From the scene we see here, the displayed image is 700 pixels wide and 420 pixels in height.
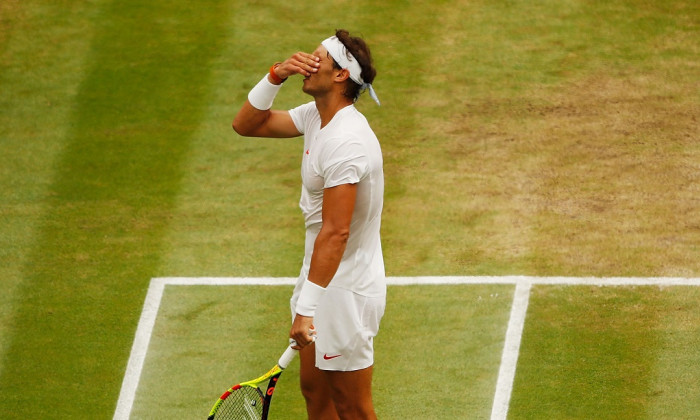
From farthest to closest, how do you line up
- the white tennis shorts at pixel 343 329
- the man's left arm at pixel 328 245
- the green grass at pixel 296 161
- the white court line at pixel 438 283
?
the green grass at pixel 296 161 < the white court line at pixel 438 283 < the white tennis shorts at pixel 343 329 < the man's left arm at pixel 328 245

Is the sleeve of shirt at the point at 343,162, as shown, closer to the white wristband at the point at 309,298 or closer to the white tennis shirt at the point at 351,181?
the white tennis shirt at the point at 351,181

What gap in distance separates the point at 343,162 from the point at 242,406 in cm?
186

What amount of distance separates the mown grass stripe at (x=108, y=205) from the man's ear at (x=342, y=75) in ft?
9.50

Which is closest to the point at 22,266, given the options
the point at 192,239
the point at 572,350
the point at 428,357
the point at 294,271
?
the point at 192,239

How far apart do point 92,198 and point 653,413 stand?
487cm

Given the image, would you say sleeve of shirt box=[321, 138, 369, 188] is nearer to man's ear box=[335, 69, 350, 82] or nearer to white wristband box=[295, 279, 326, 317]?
man's ear box=[335, 69, 350, 82]

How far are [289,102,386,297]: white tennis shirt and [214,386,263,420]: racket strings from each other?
890 mm

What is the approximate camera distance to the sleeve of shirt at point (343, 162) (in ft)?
20.6

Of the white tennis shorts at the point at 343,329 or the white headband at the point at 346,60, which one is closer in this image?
the white headband at the point at 346,60

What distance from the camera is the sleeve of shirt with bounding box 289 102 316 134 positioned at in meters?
6.95

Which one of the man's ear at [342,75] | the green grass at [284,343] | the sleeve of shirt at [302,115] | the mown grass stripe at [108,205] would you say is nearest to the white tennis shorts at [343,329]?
the sleeve of shirt at [302,115]

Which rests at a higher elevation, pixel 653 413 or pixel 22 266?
pixel 653 413

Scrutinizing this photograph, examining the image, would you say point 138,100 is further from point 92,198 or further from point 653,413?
point 653,413

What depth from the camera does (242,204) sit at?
33.0 feet
